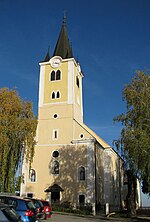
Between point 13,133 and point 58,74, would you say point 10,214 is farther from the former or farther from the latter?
point 58,74

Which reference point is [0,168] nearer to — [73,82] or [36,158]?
[36,158]

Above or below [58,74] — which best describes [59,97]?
below

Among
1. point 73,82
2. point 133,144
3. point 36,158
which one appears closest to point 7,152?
point 36,158

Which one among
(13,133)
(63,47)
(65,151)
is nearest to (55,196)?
(65,151)

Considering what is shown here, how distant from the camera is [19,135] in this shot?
94.2 ft

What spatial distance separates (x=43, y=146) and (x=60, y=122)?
12.6 ft

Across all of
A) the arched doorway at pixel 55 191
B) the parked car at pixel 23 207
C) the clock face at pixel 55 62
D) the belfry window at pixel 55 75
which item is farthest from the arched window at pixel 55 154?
the parked car at pixel 23 207

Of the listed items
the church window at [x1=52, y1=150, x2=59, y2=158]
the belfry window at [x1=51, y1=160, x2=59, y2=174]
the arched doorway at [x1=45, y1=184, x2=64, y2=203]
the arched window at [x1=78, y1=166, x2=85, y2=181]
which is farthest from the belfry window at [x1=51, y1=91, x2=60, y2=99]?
the arched doorway at [x1=45, y1=184, x2=64, y2=203]

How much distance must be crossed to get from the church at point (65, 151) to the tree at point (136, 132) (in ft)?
30.1

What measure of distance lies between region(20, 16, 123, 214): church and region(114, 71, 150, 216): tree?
30.1 ft

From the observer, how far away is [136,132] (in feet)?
74.0

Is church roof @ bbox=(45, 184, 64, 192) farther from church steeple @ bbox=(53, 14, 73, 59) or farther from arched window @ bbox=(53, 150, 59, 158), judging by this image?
church steeple @ bbox=(53, 14, 73, 59)

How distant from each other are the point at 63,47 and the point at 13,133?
19.5 metres

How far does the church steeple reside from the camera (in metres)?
41.4
